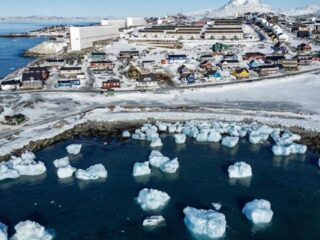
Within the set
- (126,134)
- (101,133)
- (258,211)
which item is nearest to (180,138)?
(126,134)

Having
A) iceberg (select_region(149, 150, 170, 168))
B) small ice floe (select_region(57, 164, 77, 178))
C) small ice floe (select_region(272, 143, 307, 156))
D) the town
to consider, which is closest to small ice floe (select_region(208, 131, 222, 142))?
small ice floe (select_region(272, 143, 307, 156))

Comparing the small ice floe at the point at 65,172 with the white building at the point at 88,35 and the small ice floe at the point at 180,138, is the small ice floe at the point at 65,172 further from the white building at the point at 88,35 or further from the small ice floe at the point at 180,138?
the white building at the point at 88,35

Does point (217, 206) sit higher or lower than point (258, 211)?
lower

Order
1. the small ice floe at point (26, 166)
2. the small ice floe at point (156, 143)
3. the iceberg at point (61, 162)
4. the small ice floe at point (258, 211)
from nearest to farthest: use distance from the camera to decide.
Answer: the small ice floe at point (258, 211), the small ice floe at point (26, 166), the iceberg at point (61, 162), the small ice floe at point (156, 143)

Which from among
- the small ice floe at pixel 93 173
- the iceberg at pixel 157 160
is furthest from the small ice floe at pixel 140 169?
the small ice floe at pixel 93 173

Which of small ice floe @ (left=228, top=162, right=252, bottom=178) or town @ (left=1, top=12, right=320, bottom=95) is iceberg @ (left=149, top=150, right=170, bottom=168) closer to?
small ice floe @ (left=228, top=162, right=252, bottom=178)

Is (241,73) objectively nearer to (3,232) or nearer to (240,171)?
(240,171)
